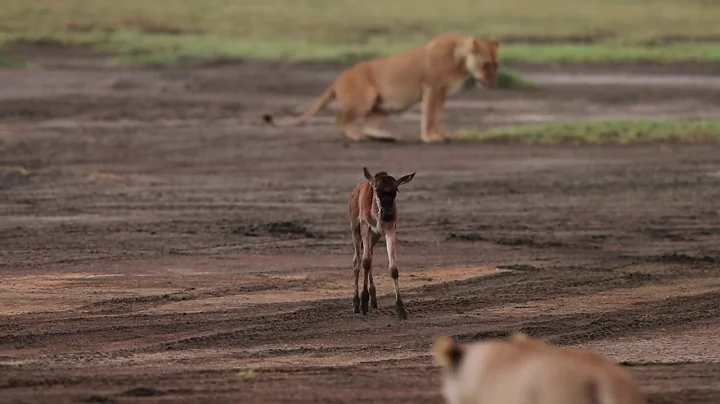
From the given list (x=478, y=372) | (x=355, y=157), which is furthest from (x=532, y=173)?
(x=478, y=372)

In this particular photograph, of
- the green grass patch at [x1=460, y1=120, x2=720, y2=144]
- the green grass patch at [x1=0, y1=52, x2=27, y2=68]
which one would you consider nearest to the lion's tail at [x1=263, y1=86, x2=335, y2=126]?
the green grass patch at [x1=460, y1=120, x2=720, y2=144]

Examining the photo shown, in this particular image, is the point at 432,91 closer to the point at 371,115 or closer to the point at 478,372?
the point at 371,115

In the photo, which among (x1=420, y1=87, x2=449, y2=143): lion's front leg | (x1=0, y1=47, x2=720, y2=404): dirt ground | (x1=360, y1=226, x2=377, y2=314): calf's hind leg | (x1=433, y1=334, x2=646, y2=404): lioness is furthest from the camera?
(x1=420, y1=87, x2=449, y2=143): lion's front leg

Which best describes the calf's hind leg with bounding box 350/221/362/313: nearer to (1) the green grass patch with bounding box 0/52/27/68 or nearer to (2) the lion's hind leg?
(2) the lion's hind leg

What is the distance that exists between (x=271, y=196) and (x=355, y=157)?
291cm

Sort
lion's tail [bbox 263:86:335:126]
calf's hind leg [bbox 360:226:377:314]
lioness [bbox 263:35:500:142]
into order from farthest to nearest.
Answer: lion's tail [bbox 263:86:335:126]
lioness [bbox 263:35:500:142]
calf's hind leg [bbox 360:226:377:314]

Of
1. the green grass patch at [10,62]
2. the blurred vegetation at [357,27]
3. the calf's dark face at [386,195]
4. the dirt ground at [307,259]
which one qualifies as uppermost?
the blurred vegetation at [357,27]

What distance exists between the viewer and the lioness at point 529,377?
4293 millimetres

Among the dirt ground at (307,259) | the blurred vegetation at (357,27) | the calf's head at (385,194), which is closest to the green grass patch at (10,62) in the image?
the blurred vegetation at (357,27)

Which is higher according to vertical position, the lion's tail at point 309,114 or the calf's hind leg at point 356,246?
the lion's tail at point 309,114

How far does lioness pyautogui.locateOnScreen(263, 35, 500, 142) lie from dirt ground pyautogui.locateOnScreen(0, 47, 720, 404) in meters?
0.55

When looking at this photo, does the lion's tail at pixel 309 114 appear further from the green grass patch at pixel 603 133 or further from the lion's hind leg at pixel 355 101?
the green grass patch at pixel 603 133

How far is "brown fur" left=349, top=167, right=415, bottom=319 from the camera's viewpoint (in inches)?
309

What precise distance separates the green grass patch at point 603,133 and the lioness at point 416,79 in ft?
1.91
